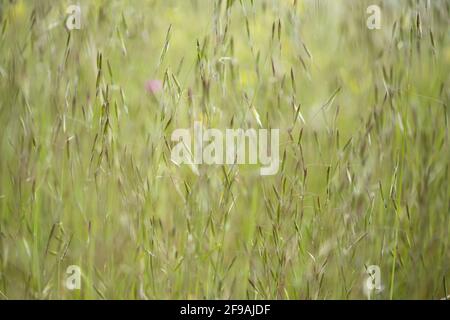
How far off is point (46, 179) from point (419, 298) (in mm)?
757

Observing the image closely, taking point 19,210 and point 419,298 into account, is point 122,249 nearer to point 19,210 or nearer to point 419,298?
point 19,210

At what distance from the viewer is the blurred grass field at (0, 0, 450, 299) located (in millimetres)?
1087

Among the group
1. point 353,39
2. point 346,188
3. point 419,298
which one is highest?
point 353,39

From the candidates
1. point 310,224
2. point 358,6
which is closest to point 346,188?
point 310,224

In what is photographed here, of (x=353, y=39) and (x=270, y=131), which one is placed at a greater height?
(x=353, y=39)

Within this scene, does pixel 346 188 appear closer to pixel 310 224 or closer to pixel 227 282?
pixel 310 224

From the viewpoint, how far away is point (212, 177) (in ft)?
3.75

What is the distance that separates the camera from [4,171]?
47.0 inches

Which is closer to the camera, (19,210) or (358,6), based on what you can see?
(19,210)

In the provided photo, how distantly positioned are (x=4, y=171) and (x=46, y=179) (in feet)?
0.38

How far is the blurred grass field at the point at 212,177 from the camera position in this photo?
109 centimetres
